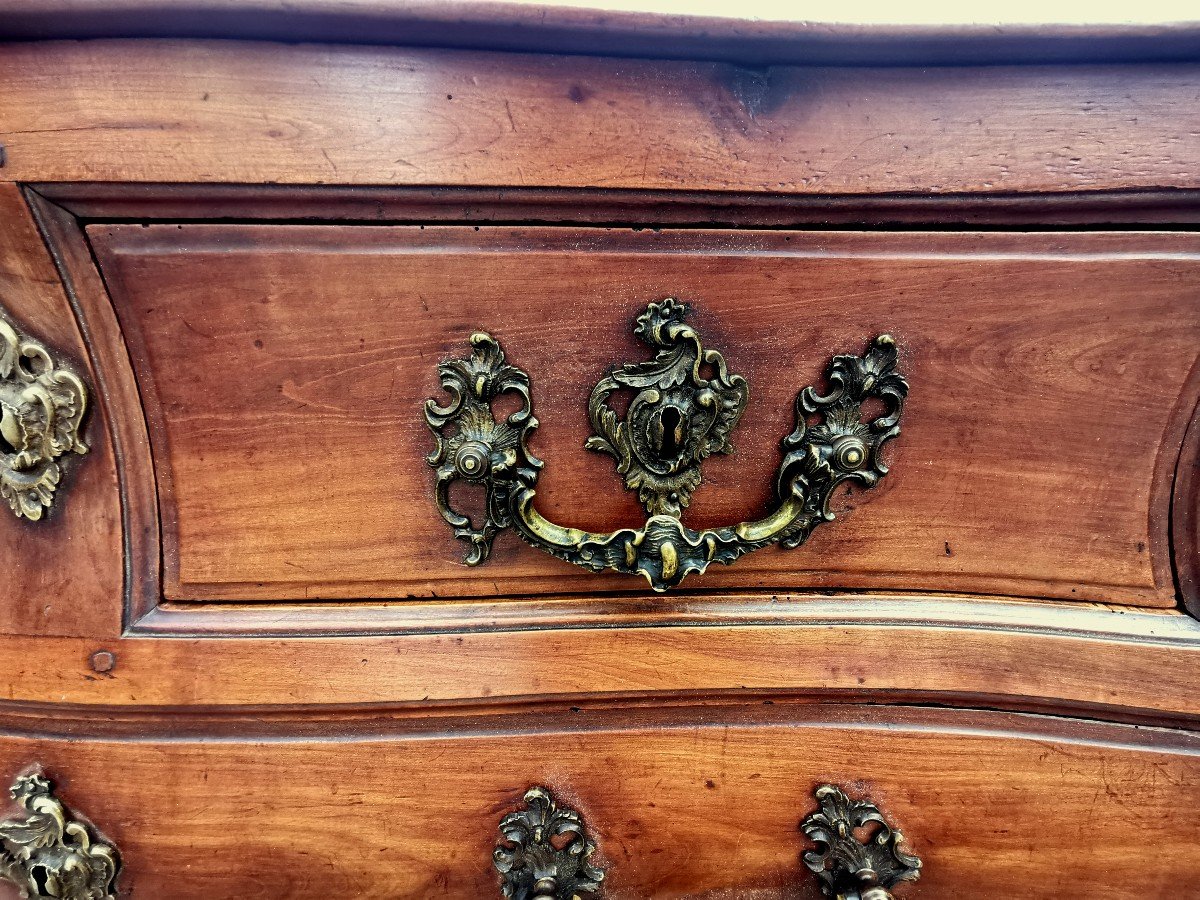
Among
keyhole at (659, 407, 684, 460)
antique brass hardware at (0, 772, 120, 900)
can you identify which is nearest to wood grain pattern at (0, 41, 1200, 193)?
keyhole at (659, 407, 684, 460)

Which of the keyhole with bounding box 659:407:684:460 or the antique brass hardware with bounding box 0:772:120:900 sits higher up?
the keyhole with bounding box 659:407:684:460

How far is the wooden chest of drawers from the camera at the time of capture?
12.9 inches

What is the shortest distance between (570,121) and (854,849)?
0.48 meters

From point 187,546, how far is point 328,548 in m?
0.08

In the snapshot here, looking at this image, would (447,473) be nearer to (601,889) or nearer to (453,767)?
(453,767)

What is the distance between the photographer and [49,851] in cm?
41

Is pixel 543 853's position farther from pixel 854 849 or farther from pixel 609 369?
pixel 609 369

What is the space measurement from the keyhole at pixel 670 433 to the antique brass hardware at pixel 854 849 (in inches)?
10.1

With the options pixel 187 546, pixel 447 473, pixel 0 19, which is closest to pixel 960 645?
pixel 447 473

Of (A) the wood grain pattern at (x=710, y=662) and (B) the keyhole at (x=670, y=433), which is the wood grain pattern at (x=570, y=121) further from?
(A) the wood grain pattern at (x=710, y=662)

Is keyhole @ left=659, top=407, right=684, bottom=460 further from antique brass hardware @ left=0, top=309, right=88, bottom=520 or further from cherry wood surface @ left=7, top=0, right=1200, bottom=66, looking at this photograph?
antique brass hardware @ left=0, top=309, right=88, bottom=520

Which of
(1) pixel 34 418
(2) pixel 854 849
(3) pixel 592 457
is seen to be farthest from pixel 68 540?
(2) pixel 854 849

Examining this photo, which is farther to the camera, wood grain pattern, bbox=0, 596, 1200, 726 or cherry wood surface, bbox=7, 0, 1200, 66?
wood grain pattern, bbox=0, 596, 1200, 726

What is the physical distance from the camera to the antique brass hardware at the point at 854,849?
43cm
